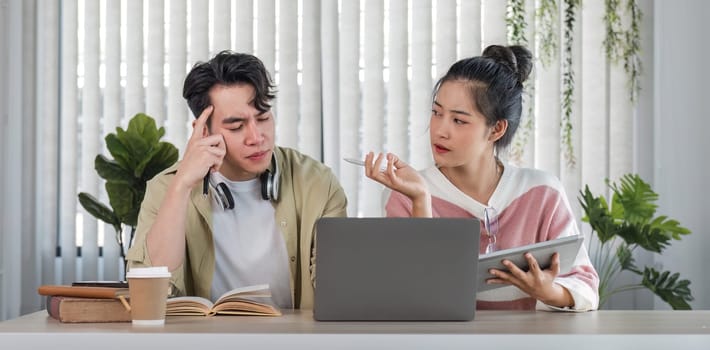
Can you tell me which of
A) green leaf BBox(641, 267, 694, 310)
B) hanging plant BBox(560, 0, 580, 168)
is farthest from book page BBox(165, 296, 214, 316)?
hanging plant BBox(560, 0, 580, 168)

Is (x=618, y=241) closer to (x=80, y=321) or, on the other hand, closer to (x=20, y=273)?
(x=20, y=273)

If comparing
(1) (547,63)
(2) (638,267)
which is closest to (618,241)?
(2) (638,267)

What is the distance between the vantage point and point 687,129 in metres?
4.22

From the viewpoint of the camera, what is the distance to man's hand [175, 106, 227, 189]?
6.79ft

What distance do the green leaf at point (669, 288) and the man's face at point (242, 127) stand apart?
2.21m

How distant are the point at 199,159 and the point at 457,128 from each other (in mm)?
653

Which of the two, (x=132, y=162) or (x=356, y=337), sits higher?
(x=132, y=162)

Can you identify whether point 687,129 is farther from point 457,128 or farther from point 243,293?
point 243,293

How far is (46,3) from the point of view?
4445 mm

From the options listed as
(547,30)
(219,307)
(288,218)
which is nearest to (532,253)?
(219,307)

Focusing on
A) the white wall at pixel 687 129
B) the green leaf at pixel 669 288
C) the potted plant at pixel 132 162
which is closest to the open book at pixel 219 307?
the potted plant at pixel 132 162

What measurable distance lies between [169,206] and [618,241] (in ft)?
9.33

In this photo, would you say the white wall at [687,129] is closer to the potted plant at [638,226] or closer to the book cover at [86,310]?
the potted plant at [638,226]

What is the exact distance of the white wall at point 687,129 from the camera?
421cm
